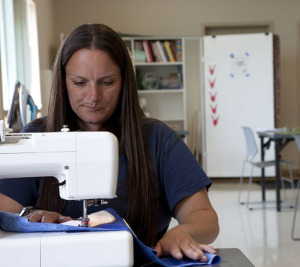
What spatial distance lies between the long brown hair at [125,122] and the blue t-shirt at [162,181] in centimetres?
2

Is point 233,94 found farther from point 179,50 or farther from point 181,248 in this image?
point 181,248

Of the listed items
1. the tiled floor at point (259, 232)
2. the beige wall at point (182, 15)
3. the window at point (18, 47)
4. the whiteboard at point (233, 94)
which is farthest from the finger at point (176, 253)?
the beige wall at point (182, 15)

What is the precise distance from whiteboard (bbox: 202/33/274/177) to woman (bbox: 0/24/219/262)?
5505 millimetres

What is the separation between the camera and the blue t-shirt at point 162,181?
1475mm

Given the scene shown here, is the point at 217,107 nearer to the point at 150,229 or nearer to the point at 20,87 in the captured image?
the point at 20,87

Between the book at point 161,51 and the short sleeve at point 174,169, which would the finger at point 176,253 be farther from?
the book at point 161,51

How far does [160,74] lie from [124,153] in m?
6.20

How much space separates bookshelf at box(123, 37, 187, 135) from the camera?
7.20m

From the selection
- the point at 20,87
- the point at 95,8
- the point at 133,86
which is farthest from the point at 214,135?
the point at 133,86

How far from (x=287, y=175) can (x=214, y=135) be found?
1.41 meters

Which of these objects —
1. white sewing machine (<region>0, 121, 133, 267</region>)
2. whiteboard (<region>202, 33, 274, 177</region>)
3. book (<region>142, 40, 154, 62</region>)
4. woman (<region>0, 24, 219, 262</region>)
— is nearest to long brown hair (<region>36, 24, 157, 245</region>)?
woman (<region>0, 24, 219, 262</region>)

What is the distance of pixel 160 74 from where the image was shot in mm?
7652

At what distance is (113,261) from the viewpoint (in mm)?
1031

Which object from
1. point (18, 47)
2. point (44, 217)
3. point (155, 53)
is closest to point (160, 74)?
point (155, 53)
